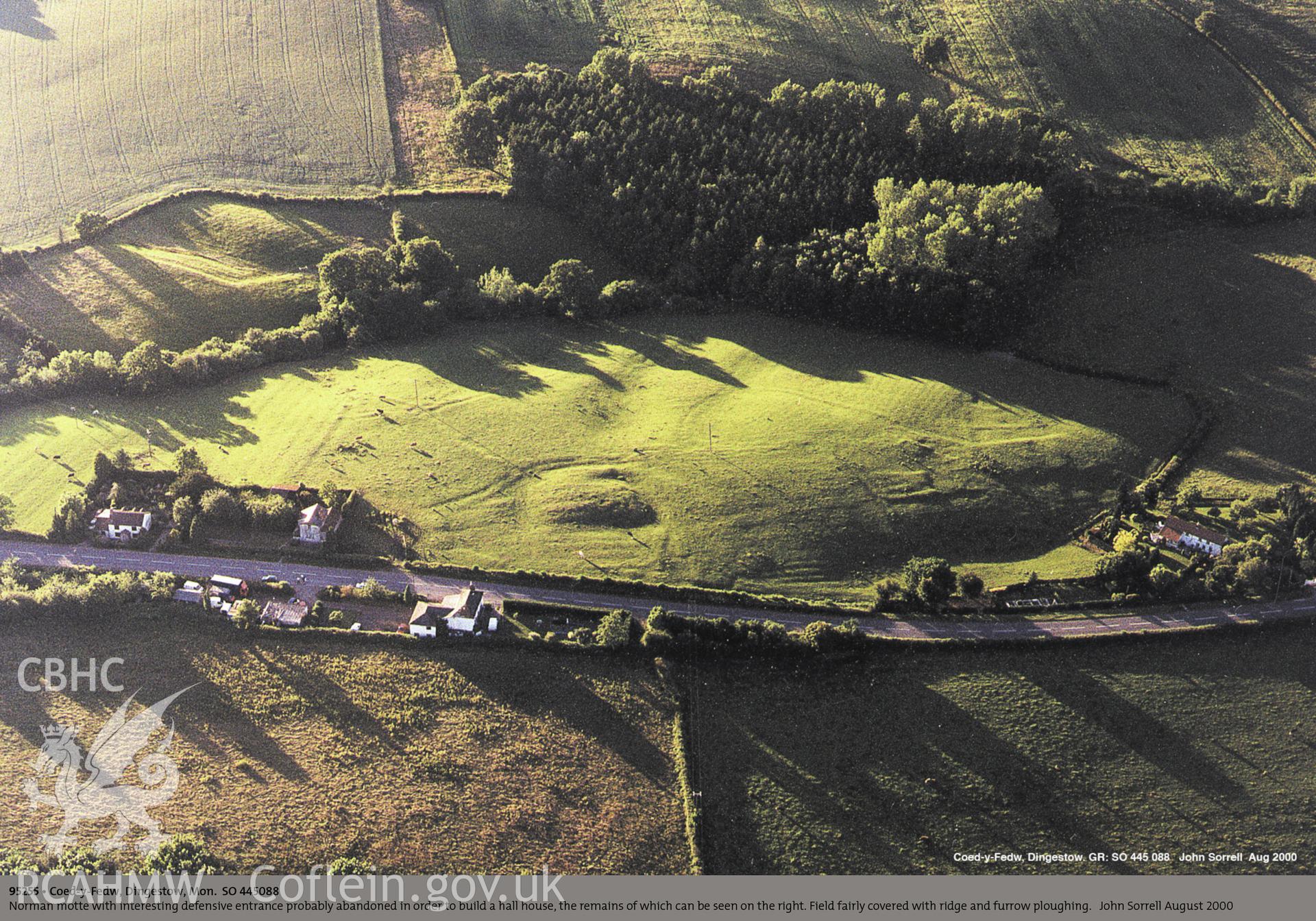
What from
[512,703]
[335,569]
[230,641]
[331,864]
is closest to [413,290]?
[335,569]

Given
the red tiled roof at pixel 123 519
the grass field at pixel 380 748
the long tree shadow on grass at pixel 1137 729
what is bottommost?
the grass field at pixel 380 748

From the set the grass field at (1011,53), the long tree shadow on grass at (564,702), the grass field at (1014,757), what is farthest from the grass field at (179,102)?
the grass field at (1014,757)

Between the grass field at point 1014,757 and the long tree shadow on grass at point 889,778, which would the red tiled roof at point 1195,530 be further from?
the long tree shadow on grass at point 889,778

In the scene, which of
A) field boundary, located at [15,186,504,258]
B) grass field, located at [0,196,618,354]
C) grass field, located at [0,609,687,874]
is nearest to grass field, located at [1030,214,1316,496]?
grass field, located at [0,196,618,354]

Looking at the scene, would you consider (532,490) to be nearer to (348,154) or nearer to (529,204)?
(529,204)

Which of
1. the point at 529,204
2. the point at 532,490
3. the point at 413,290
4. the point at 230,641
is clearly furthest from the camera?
the point at 529,204

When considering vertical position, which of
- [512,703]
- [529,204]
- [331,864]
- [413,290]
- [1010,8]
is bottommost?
[331,864]
